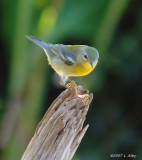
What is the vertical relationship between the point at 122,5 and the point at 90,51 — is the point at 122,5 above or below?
above

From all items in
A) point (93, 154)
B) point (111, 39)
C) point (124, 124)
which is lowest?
point (93, 154)

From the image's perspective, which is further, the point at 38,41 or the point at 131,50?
the point at 131,50

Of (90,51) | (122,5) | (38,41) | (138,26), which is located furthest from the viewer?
(138,26)

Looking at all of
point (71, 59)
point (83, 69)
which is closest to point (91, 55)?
point (83, 69)

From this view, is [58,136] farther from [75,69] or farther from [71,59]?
[71,59]

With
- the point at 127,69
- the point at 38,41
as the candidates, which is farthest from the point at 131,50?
the point at 38,41

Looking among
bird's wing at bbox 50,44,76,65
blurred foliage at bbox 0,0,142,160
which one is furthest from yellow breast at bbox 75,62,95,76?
blurred foliage at bbox 0,0,142,160

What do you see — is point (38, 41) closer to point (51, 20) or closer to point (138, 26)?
point (51, 20)

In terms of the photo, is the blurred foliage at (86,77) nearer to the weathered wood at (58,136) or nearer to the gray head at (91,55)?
the gray head at (91,55)

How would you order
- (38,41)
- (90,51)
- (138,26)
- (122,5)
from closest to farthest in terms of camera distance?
(90,51)
(38,41)
(122,5)
(138,26)
